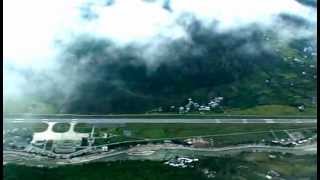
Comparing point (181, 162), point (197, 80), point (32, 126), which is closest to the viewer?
point (181, 162)

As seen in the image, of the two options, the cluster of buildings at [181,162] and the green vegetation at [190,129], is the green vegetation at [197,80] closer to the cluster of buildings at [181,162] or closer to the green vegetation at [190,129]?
the green vegetation at [190,129]

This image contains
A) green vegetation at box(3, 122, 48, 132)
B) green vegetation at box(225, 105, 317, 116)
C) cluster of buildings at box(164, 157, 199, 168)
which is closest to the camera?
cluster of buildings at box(164, 157, 199, 168)

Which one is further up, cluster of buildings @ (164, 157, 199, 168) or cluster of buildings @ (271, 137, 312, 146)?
cluster of buildings @ (271, 137, 312, 146)

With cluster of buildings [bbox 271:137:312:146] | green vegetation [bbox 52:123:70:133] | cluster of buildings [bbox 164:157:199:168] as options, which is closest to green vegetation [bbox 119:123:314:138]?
cluster of buildings [bbox 271:137:312:146]

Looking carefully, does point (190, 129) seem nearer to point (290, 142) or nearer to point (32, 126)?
point (290, 142)

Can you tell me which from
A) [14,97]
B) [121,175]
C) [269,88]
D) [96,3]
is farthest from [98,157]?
[96,3]

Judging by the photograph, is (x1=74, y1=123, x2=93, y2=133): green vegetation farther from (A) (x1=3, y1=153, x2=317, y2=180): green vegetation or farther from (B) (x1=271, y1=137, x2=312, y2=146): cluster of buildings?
(B) (x1=271, y1=137, x2=312, y2=146): cluster of buildings

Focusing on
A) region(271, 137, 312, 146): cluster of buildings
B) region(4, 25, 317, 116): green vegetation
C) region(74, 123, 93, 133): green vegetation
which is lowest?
region(271, 137, 312, 146): cluster of buildings

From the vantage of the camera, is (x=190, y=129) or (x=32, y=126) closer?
(x=32, y=126)

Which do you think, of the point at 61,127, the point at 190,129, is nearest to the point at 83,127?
the point at 61,127

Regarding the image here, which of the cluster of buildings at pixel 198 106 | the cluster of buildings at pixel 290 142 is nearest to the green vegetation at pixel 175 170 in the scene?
the cluster of buildings at pixel 290 142

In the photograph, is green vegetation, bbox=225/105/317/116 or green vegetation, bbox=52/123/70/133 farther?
green vegetation, bbox=225/105/317/116

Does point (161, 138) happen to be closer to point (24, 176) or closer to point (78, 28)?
point (24, 176)
